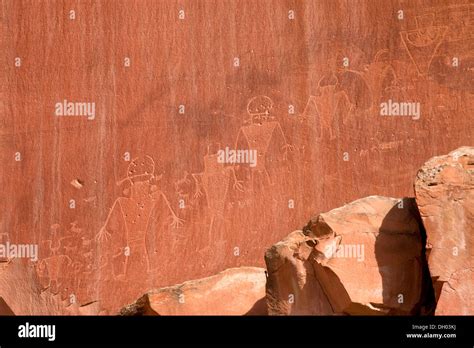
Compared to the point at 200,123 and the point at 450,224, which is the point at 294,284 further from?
the point at 200,123

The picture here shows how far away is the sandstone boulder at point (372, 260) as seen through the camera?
1111 centimetres

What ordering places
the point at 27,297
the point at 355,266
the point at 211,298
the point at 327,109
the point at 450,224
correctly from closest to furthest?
the point at 450,224 → the point at 355,266 → the point at 211,298 → the point at 27,297 → the point at 327,109

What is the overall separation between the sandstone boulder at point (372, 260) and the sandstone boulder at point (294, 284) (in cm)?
9

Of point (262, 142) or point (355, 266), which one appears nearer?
point (355, 266)

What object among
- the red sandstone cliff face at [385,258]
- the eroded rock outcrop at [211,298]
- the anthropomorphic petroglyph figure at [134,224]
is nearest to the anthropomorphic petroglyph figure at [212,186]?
the anthropomorphic petroglyph figure at [134,224]

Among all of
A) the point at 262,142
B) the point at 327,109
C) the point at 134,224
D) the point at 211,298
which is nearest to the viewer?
the point at 211,298

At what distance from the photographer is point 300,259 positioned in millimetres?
11414

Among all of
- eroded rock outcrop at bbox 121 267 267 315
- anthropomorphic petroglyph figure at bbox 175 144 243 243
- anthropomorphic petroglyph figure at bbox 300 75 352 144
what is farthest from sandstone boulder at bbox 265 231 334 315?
anthropomorphic petroglyph figure at bbox 300 75 352 144

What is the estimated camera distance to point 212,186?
1566 cm

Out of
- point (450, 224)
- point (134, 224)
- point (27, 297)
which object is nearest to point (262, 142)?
point (134, 224)

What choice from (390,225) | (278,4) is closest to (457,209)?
(390,225)

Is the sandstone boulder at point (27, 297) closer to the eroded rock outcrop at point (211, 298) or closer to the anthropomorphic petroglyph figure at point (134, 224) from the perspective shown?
the anthropomorphic petroglyph figure at point (134, 224)

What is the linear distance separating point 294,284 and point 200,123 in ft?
16.0

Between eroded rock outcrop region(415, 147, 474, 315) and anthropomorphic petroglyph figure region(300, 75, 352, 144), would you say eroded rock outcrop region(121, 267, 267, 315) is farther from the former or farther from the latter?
anthropomorphic petroglyph figure region(300, 75, 352, 144)
